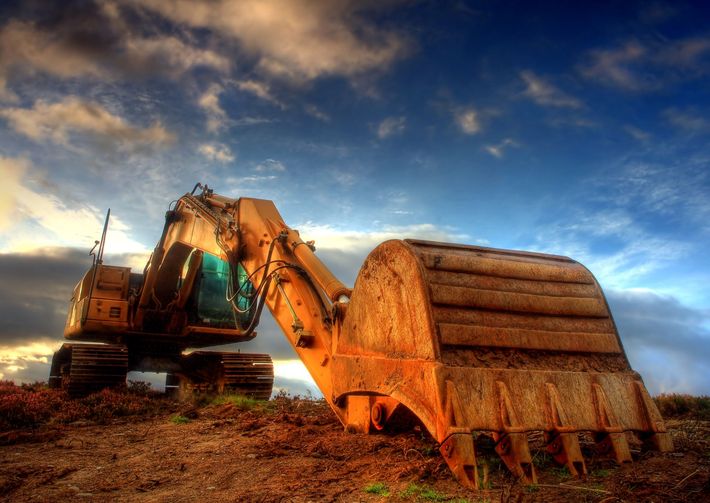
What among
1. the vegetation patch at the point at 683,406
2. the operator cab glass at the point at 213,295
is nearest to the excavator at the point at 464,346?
the vegetation patch at the point at 683,406

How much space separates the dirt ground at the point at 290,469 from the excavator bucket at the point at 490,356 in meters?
0.19

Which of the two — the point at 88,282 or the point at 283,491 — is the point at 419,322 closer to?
the point at 283,491

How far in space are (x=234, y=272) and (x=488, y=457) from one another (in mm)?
4047

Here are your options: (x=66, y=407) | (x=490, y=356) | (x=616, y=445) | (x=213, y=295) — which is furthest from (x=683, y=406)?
(x=66, y=407)

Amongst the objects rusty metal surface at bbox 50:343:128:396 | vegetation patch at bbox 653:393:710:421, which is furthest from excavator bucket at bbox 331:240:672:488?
rusty metal surface at bbox 50:343:128:396

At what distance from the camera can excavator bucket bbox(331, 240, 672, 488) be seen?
3.40 metres

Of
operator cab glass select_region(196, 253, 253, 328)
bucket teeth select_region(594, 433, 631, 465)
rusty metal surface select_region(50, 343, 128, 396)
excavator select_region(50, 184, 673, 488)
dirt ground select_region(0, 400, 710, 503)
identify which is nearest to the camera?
dirt ground select_region(0, 400, 710, 503)

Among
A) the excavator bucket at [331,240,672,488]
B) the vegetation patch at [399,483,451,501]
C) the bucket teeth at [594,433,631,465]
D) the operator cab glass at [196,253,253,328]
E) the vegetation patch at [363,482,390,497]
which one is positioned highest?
the operator cab glass at [196,253,253,328]

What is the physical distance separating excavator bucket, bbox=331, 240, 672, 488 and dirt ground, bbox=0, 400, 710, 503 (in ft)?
0.64

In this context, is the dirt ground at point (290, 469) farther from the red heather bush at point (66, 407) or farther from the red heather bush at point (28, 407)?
the red heather bush at point (66, 407)

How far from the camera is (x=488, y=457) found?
3.89m

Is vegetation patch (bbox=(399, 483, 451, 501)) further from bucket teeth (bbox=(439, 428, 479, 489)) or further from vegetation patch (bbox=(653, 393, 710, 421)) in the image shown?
vegetation patch (bbox=(653, 393, 710, 421))

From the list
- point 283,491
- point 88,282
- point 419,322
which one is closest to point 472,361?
point 419,322

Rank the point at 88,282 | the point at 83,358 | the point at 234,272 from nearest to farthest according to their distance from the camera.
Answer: the point at 234,272 < the point at 83,358 < the point at 88,282
